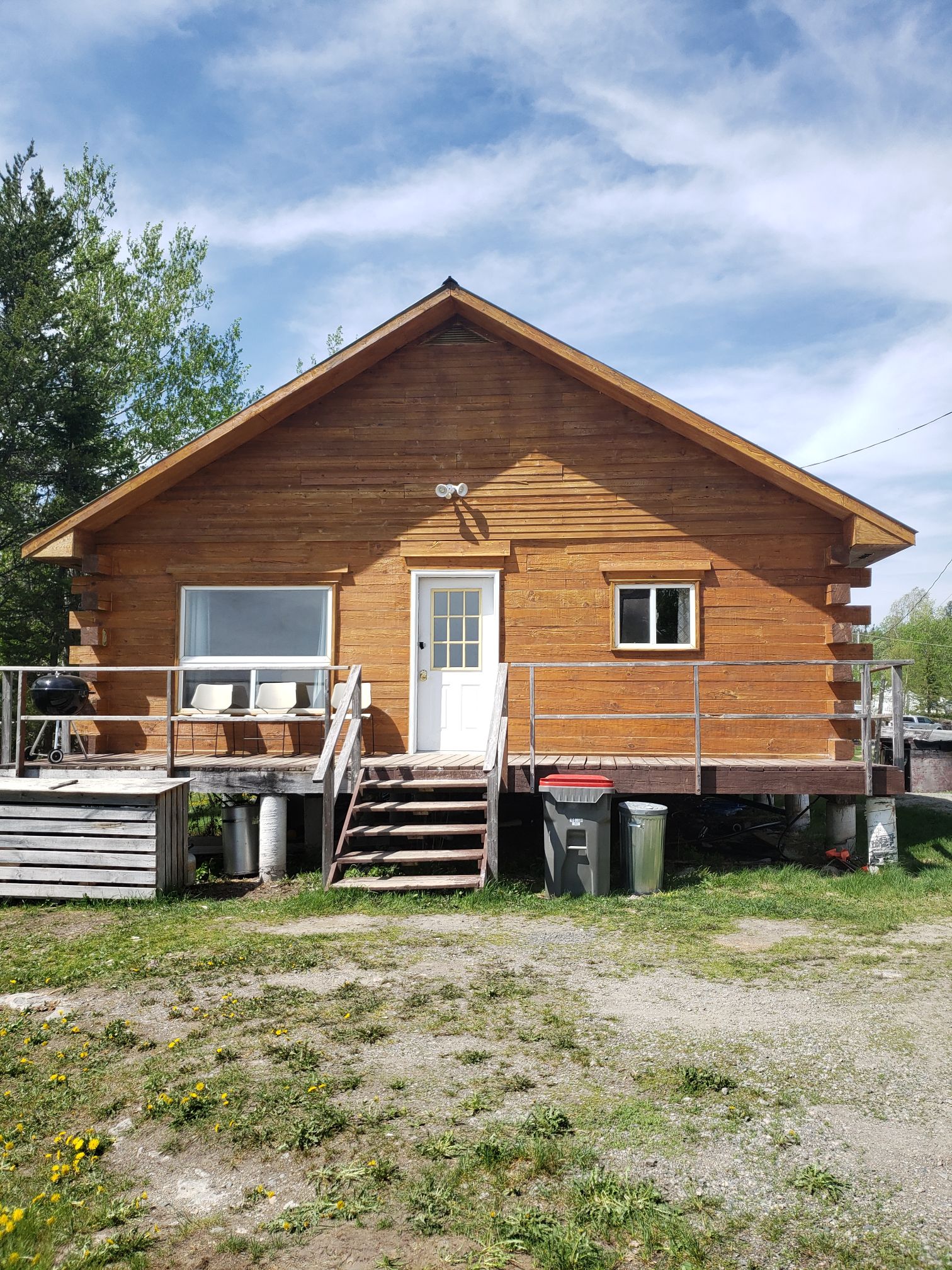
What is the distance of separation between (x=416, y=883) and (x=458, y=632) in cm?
377

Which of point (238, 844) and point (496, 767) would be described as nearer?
point (496, 767)

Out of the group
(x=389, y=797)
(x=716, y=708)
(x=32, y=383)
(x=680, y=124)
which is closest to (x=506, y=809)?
(x=389, y=797)

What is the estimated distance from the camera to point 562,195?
43.8 ft

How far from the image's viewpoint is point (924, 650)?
68.8 meters

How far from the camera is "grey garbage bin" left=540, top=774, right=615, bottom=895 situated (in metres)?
8.69

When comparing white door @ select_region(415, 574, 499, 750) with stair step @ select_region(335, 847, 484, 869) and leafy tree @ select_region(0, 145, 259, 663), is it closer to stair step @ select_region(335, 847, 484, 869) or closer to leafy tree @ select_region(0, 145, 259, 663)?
stair step @ select_region(335, 847, 484, 869)

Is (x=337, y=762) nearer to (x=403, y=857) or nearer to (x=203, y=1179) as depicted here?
(x=403, y=857)

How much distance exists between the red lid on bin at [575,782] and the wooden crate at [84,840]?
349cm

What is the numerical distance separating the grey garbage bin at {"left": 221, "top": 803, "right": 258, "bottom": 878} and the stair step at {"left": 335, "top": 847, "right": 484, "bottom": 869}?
1.52 metres

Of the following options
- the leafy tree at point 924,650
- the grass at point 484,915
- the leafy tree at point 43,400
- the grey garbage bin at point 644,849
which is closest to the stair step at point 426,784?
the grass at point 484,915

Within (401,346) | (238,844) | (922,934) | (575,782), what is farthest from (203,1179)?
(401,346)

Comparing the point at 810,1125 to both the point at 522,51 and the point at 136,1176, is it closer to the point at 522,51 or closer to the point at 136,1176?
the point at 136,1176

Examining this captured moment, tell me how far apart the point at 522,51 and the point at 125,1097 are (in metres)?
10.7

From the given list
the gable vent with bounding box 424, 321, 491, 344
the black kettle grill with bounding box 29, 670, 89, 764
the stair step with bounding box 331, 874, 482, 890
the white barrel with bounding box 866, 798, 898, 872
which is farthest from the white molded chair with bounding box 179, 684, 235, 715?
the white barrel with bounding box 866, 798, 898, 872
